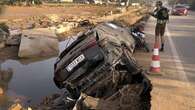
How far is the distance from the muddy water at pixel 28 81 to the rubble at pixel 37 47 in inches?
31.4

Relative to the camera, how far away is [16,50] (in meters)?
20.2

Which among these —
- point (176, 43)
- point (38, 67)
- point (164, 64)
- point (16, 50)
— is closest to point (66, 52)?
point (164, 64)

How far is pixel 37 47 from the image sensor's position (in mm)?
19266

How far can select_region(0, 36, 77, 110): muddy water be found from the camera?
37.9 feet

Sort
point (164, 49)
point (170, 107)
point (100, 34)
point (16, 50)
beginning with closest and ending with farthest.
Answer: point (170, 107) < point (100, 34) < point (164, 49) < point (16, 50)

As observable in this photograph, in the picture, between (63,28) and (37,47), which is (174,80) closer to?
(37,47)

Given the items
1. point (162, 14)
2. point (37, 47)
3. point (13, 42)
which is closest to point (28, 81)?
point (162, 14)

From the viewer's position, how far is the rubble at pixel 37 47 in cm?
1867

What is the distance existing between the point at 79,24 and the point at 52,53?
17.4 metres

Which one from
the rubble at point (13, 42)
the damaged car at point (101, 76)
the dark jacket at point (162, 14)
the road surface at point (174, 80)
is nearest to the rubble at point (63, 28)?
the rubble at point (13, 42)

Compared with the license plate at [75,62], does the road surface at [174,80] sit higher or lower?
lower

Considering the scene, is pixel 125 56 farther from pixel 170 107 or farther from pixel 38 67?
pixel 38 67

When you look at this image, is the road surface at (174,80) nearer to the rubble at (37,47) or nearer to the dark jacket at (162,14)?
the dark jacket at (162,14)

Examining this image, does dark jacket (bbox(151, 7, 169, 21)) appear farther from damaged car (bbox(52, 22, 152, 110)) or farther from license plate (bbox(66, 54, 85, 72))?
license plate (bbox(66, 54, 85, 72))
